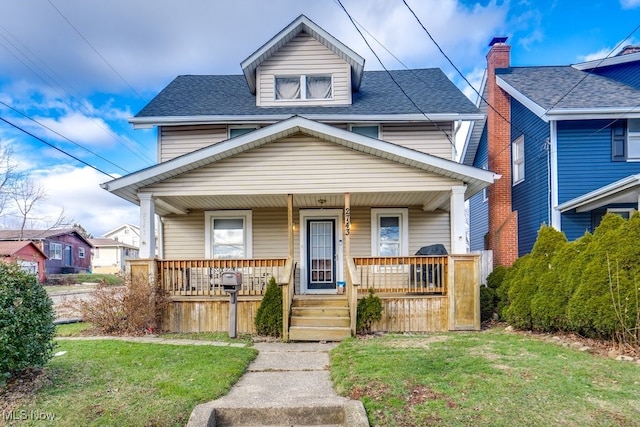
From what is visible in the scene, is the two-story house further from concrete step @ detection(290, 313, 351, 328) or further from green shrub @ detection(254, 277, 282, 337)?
green shrub @ detection(254, 277, 282, 337)

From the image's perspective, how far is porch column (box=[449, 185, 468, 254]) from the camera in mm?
7973

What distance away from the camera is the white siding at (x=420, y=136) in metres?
10.6

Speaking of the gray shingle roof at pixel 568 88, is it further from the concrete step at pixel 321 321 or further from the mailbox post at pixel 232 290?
the mailbox post at pixel 232 290

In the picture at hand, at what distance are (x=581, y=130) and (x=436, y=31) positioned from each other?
506 cm

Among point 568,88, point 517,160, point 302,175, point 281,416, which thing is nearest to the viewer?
point 281,416

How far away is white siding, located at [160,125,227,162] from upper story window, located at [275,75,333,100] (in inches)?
79.3

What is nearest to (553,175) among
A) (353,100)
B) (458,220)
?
(458,220)

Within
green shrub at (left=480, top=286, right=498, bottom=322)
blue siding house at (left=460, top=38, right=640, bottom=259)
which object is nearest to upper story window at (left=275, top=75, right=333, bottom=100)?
blue siding house at (left=460, top=38, right=640, bottom=259)

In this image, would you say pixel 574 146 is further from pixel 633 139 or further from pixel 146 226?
pixel 146 226

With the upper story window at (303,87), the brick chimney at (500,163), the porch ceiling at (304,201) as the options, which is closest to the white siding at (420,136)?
the porch ceiling at (304,201)

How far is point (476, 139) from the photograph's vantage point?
15852 millimetres

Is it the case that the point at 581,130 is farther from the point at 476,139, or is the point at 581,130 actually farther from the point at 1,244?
the point at 1,244

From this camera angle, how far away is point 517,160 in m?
12.5

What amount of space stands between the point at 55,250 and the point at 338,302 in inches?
1470
